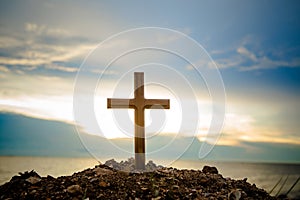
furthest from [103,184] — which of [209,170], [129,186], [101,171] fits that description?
[209,170]

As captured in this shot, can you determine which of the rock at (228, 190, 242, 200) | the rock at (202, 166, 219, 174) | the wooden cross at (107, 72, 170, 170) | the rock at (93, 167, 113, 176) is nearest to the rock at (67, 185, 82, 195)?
the rock at (93, 167, 113, 176)

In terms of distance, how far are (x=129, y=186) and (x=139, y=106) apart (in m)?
2.81

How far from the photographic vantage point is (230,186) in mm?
9055

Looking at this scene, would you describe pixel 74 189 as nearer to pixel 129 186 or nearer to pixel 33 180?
pixel 129 186

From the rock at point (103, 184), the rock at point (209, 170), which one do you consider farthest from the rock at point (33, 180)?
the rock at point (209, 170)

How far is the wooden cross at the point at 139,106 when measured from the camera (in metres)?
10.4

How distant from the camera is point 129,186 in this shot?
27.2 feet

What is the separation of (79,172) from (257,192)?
13.6ft

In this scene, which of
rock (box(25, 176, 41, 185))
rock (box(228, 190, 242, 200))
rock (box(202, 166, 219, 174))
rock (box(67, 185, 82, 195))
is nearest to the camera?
rock (box(67, 185, 82, 195))

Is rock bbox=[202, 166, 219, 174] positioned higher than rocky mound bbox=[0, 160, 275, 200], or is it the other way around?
rock bbox=[202, 166, 219, 174]

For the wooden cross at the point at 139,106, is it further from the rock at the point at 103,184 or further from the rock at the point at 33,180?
the rock at the point at 33,180

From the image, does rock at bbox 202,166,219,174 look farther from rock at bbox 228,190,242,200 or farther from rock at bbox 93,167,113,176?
rock at bbox 93,167,113,176

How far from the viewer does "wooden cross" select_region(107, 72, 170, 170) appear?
34.0 feet

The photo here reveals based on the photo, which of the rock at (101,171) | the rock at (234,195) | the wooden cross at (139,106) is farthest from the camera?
the wooden cross at (139,106)
